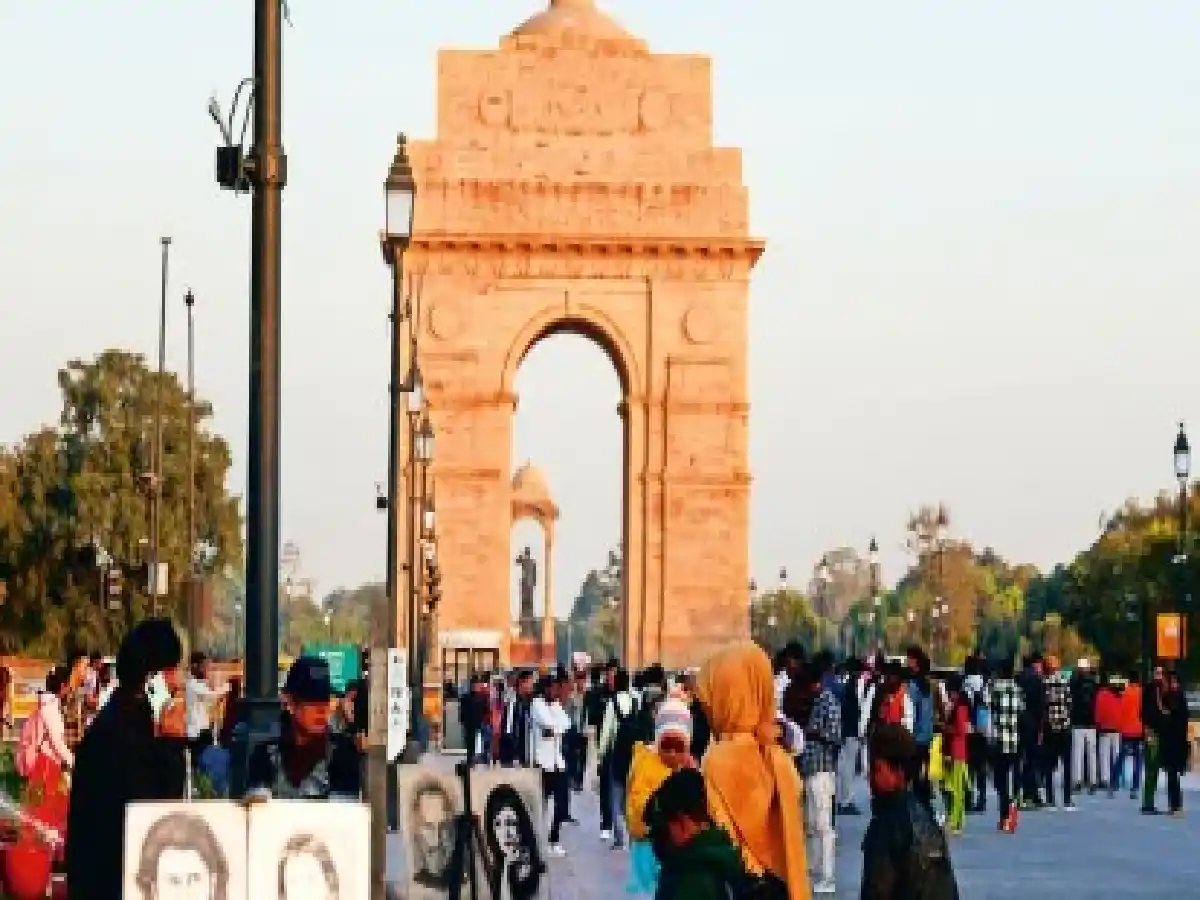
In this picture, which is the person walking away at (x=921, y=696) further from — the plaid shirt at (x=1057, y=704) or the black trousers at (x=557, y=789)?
the plaid shirt at (x=1057, y=704)

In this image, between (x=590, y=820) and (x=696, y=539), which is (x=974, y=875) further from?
(x=696, y=539)

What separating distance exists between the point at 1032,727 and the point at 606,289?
38178 millimetres

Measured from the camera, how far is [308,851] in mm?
8984

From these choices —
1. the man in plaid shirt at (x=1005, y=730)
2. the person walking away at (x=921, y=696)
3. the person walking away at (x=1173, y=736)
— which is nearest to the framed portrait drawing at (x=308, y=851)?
the person walking away at (x=921, y=696)

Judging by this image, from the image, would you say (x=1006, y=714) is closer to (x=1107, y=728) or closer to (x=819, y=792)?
(x=1107, y=728)

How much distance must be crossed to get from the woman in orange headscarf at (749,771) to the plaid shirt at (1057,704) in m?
20.0

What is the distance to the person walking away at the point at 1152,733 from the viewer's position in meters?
28.7

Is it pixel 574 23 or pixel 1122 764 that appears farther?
pixel 574 23

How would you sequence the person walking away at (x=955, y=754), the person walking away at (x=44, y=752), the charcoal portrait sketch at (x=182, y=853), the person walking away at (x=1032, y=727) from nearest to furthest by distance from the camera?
the charcoal portrait sketch at (x=182, y=853), the person walking away at (x=44, y=752), the person walking away at (x=955, y=754), the person walking away at (x=1032, y=727)

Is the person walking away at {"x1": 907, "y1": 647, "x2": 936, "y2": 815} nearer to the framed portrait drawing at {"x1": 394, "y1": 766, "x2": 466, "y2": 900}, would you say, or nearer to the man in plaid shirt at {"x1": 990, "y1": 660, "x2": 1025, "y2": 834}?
the man in plaid shirt at {"x1": 990, "y1": 660, "x2": 1025, "y2": 834}

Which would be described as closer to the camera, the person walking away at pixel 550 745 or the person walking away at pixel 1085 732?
the person walking away at pixel 550 745

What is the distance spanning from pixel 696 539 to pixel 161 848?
56846 millimetres

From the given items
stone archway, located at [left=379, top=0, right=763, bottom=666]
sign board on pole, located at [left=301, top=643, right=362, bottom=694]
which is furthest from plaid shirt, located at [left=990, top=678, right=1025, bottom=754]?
stone archway, located at [left=379, top=0, right=763, bottom=666]

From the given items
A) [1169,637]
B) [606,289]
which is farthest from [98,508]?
[1169,637]
